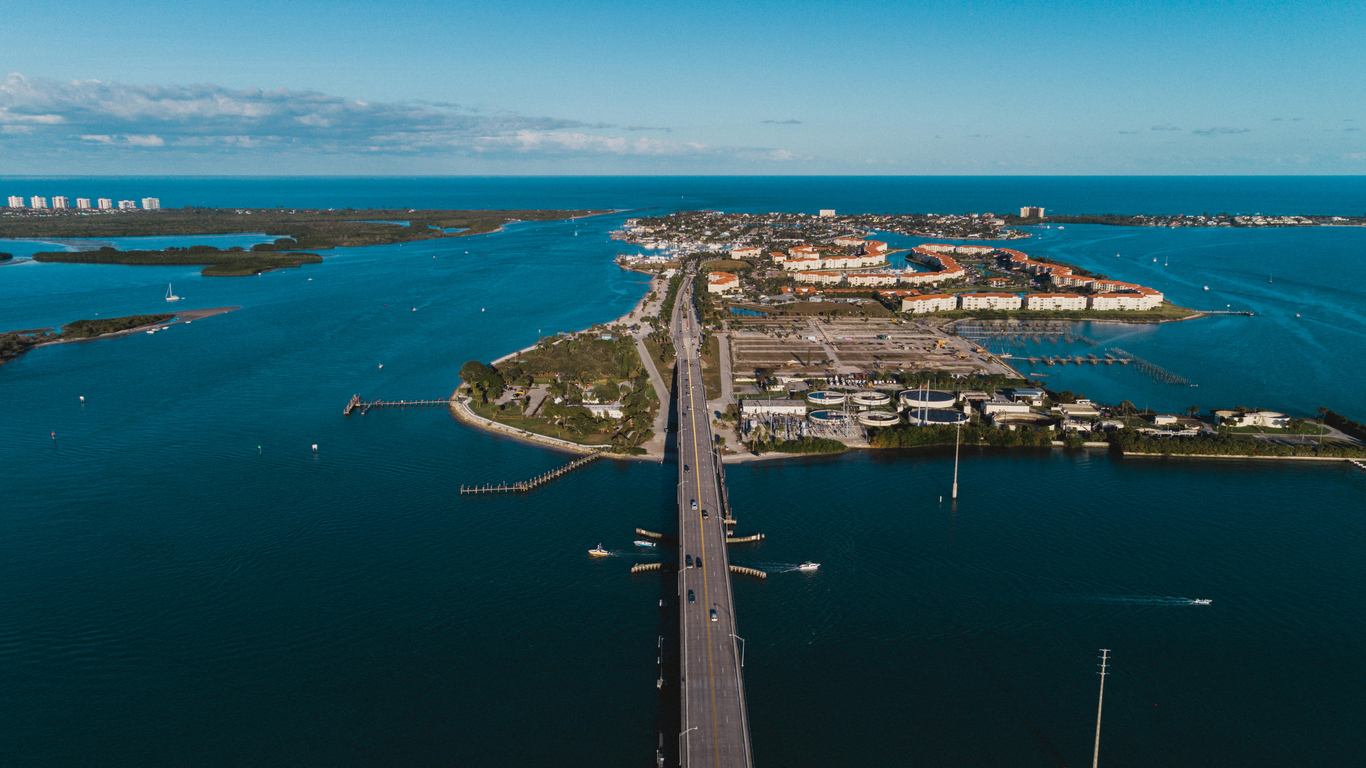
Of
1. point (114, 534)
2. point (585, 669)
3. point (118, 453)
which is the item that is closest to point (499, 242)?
point (118, 453)

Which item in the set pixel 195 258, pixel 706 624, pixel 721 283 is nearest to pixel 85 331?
pixel 195 258

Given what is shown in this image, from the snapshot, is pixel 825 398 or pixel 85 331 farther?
pixel 85 331

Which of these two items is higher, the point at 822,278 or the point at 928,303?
the point at 822,278

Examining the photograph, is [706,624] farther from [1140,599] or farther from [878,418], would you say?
[878,418]

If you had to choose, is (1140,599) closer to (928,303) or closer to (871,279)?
(928,303)

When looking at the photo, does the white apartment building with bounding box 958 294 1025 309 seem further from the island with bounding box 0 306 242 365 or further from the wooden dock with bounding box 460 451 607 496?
the island with bounding box 0 306 242 365

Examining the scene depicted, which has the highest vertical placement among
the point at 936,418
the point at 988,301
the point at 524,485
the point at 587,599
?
the point at 988,301

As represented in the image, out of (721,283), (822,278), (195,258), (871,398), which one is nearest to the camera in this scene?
(871,398)

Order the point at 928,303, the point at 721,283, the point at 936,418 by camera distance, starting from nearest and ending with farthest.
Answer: the point at 936,418 → the point at 928,303 → the point at 721,283
